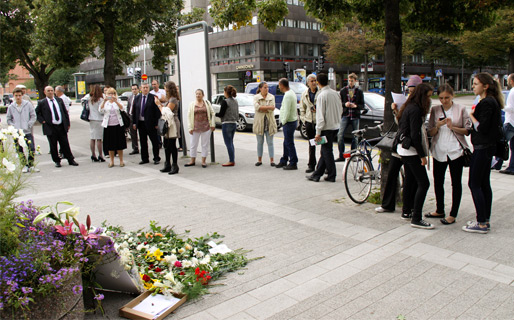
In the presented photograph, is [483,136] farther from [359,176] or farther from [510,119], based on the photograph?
[510,119]

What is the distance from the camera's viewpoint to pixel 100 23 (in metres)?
18.4

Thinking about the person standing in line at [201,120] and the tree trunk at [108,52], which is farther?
the tree trunk at [108,52]

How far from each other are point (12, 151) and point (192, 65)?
7.87 meters

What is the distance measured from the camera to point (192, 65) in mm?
10805

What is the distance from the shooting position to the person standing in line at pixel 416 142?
5395 millimetres

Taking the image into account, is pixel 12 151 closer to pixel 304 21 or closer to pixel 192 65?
pixel 192 65

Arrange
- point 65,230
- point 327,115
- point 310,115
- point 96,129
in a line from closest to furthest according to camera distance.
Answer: point 65,230 < point 327,115 < point 310,115 < point 96,129

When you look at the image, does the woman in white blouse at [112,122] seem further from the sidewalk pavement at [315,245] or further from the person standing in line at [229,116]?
the person standing in line at [229,116]

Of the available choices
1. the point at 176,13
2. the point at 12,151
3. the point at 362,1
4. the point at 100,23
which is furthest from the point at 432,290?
the point at 176,13

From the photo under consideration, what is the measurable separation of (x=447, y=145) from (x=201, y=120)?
5.82 meters

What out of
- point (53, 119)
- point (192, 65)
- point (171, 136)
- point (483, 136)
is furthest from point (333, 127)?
point (53, 119)

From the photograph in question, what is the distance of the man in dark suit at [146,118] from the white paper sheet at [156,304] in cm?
747

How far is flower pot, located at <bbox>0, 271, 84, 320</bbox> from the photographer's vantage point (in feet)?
9.48

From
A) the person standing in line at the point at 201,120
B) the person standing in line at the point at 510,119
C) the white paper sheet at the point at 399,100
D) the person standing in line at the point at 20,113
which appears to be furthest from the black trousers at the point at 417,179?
the person standing in line at the point at 20,113
